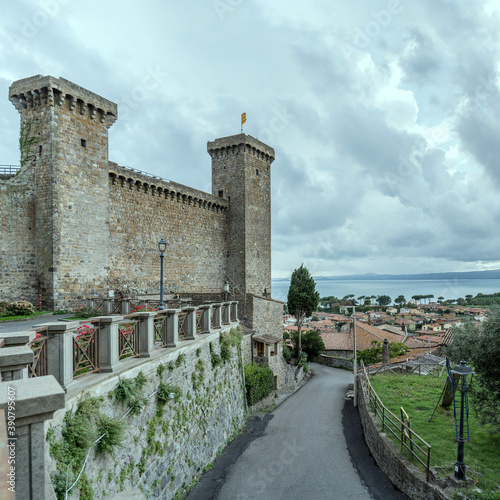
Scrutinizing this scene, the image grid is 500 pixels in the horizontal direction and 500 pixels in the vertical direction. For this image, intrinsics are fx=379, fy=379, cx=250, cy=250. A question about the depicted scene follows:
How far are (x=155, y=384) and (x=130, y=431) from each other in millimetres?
1486

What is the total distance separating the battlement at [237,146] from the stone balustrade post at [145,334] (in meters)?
25.6

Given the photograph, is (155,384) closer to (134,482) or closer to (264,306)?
(134,482)

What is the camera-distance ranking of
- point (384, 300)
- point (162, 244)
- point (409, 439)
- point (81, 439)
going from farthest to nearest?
point (384, 300) < point (162, 244) < point (409, 439) < point (81, 439)

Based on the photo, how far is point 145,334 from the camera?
9219 mm

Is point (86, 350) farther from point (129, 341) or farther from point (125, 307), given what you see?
point (125, 307)

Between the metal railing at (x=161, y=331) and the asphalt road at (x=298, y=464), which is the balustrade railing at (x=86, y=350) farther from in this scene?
the asphalt road at (x=298, y=464)

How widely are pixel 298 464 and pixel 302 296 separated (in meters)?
30.2

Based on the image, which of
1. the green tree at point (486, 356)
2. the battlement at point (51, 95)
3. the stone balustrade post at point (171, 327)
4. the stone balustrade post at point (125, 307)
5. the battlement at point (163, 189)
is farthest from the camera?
the battlement at point (163, 189)

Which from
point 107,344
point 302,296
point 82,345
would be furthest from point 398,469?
point 302,296

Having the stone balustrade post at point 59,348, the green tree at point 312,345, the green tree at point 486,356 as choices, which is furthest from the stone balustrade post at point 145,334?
the green tree at point 312,345

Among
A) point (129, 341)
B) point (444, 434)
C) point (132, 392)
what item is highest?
point (129, 341)

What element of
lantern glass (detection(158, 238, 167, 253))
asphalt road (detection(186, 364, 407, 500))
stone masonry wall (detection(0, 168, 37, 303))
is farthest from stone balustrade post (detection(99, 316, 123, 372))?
stone masonry wall (detection(0, 168, 37, 303))

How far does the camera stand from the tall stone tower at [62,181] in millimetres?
18656

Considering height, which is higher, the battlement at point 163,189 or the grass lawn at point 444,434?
the battlement at point 163,189
